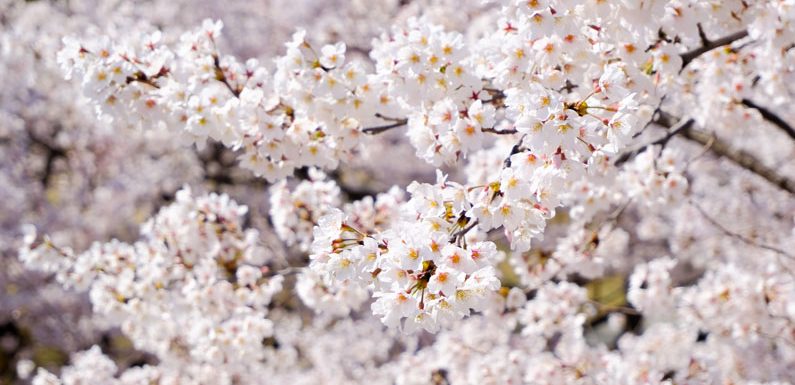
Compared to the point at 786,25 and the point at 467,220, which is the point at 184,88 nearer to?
the point at 467,220

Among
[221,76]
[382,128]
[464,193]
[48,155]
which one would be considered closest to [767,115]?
[382,128]

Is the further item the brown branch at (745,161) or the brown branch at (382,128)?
the brown branch at (745,161)

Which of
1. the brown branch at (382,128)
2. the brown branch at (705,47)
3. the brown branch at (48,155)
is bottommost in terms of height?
the brown branch at (705,47)

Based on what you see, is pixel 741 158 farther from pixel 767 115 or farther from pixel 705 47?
pixel 705 47

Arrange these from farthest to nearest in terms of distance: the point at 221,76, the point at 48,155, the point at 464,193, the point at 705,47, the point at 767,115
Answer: the point at 48,155 → the point at 767,115 → the point at 221,76 → the point at 705,47 → the point at 464,193

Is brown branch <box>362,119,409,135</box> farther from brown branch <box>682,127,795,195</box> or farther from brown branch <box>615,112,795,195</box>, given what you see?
brown branch <box>682,127,795,195</box>

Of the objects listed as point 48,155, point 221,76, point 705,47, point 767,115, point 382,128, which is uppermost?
point 48,155

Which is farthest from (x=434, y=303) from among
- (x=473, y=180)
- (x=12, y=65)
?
(x=12, y=65)

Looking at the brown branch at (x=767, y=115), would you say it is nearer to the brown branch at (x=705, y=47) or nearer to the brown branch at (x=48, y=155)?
the brown branch at (x=705, y=47)

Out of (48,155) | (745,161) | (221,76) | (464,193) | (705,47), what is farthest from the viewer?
(48,155)

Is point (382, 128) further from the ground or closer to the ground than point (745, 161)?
further from the ground

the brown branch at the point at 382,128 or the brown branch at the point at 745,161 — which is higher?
the brown branch at the point at 382,128

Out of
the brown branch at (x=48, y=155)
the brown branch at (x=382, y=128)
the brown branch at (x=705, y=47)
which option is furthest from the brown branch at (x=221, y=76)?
the brown branch at (x=48, y=155)
